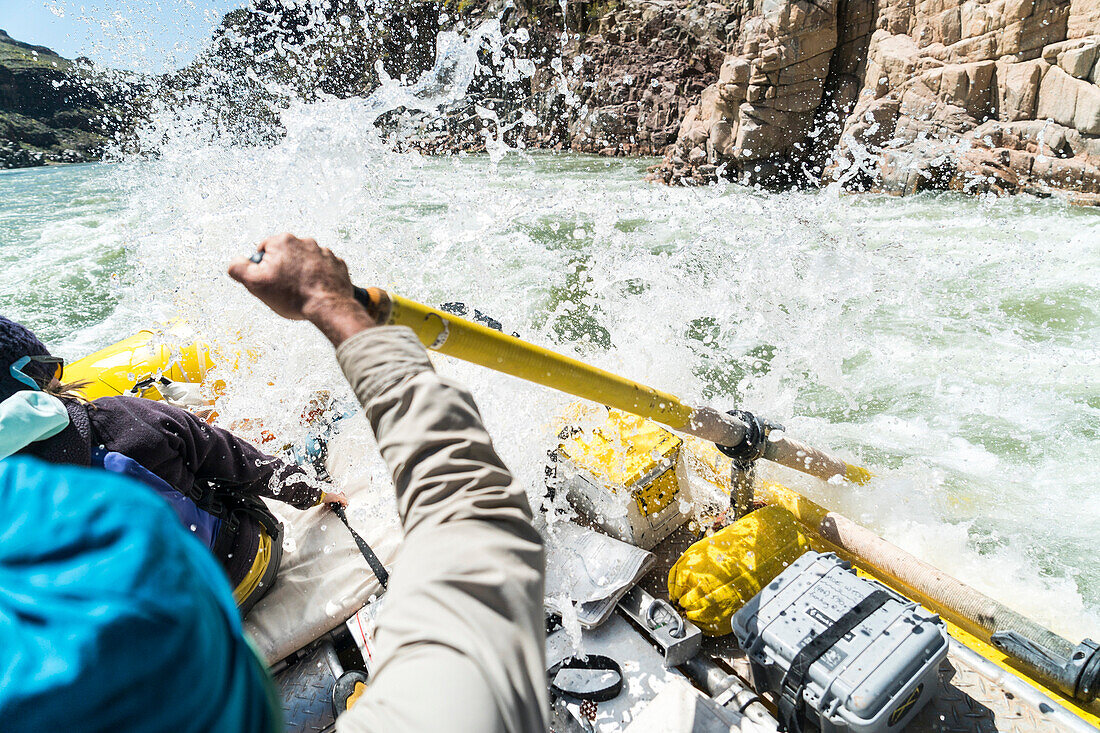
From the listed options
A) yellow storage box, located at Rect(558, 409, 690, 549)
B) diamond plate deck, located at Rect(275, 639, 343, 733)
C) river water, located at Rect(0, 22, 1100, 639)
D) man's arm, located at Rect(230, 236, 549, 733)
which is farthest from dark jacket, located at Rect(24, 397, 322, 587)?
yellow storage box, located at Rect(558, 409, 690, 549)

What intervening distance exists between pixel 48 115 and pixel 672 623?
101 metres

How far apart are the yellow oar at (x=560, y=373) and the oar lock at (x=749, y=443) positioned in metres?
0.04

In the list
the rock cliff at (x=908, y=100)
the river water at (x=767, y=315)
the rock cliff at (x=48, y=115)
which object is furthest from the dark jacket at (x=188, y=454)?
the rock cliff at (x=48, y=115)

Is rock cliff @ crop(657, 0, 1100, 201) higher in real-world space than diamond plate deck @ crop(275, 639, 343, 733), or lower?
higher

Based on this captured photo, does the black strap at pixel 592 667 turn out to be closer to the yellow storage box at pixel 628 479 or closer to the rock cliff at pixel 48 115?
the yellow storage box at pixel 628 479

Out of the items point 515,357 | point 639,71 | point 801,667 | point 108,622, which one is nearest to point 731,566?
point 801,667

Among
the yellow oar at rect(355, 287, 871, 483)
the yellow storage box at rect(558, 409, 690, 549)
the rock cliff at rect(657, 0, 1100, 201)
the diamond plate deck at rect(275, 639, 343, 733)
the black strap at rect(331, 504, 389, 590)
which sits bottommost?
the diamond plate deck at rect(275, 639, 343, 733)

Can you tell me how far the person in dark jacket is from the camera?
2047 millimetres

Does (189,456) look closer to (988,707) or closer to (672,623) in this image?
(672,623)

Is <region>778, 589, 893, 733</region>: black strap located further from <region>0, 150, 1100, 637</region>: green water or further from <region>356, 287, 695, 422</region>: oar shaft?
<region>0, 150, 1100, 637</region>: green water

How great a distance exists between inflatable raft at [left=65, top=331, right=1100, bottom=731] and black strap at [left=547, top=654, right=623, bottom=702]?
0.09ft

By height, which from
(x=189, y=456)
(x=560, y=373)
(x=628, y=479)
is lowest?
(x=628, y=479)

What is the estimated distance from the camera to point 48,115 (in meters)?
72.2

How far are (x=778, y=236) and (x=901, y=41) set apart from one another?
8419mm
